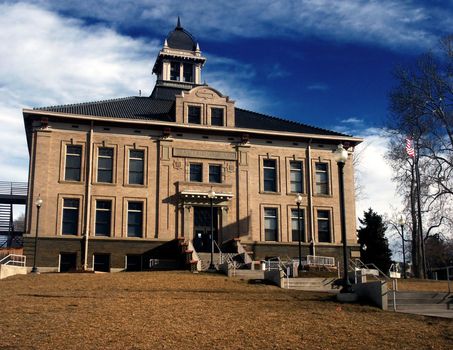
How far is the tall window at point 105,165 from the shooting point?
3934 cm

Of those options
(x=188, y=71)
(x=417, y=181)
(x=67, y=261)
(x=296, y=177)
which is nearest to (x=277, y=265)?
(x=296, y=177)

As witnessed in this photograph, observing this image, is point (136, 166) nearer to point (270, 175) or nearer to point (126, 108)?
point (126, 108)

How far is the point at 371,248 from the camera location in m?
53.2

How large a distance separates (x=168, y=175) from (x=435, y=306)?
80.7 ft

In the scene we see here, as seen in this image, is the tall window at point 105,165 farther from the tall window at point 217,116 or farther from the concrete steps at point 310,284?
the concrete steps at point 310,284

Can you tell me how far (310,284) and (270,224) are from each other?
627 inches

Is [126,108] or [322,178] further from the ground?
[126,108]

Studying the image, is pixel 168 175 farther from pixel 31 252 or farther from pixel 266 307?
pixel 266 307

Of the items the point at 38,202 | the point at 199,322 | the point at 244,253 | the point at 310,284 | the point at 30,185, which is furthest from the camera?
the point at 30,185

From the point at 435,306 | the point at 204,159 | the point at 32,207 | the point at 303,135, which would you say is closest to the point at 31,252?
the point at 32,207

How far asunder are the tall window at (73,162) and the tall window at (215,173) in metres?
8.82

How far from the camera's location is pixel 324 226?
42844mm

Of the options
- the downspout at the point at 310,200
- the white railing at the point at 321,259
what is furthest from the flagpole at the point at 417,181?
the white railing at the point at 321,259

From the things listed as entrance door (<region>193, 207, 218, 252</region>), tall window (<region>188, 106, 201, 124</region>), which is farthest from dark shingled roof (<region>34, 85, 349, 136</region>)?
entrance door (<region>193, 207, 218, 252</region>)
